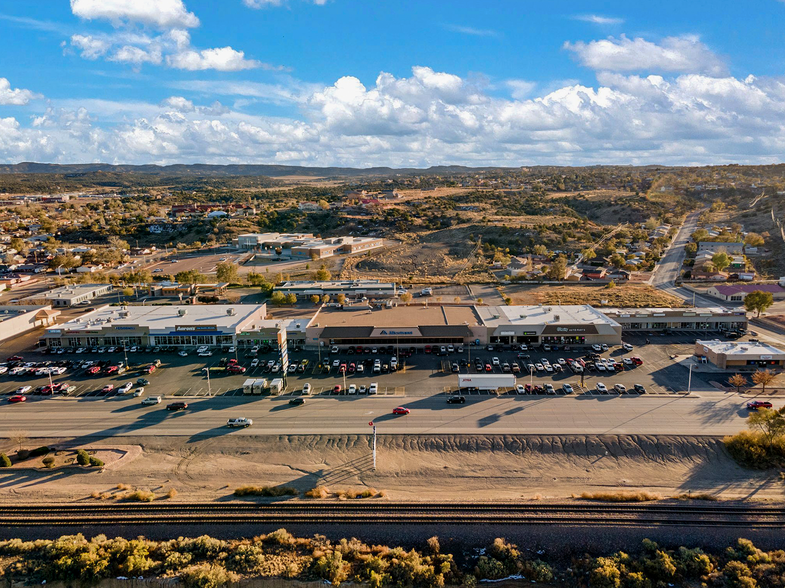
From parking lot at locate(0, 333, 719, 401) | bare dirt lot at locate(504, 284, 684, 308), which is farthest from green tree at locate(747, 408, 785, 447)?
bare dirt lot at locate(504, 284, 684, 308)

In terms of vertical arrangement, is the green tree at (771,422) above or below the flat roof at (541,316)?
below

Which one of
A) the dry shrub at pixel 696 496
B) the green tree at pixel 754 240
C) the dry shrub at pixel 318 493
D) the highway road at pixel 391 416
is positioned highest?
the green tree at pixel 754 240

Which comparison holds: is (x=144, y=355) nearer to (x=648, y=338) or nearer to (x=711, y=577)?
(x=711, y=577)

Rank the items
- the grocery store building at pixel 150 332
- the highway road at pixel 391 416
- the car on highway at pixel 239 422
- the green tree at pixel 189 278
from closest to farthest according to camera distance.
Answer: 1. the highway road at pixel 391 416
2. the car on highway at pixel 239 422
3. the grocery store building at pixel 150 332
4. the green tree at pixel 189 278

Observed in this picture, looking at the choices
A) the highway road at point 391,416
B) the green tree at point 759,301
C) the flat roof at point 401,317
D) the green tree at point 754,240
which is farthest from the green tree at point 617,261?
the highway road at point 391,416

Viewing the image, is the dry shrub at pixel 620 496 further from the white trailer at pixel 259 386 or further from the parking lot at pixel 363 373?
the white trailer at pixel 259 386

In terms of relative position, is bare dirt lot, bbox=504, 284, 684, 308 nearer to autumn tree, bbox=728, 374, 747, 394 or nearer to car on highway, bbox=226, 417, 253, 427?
autumn tree, bbox=728, 374, 747, 394

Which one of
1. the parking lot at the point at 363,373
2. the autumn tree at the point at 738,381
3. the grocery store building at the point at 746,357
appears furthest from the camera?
the grocery store building at the point at 746,357

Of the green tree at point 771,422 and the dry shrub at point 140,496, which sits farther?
the green tree at point 771,422
